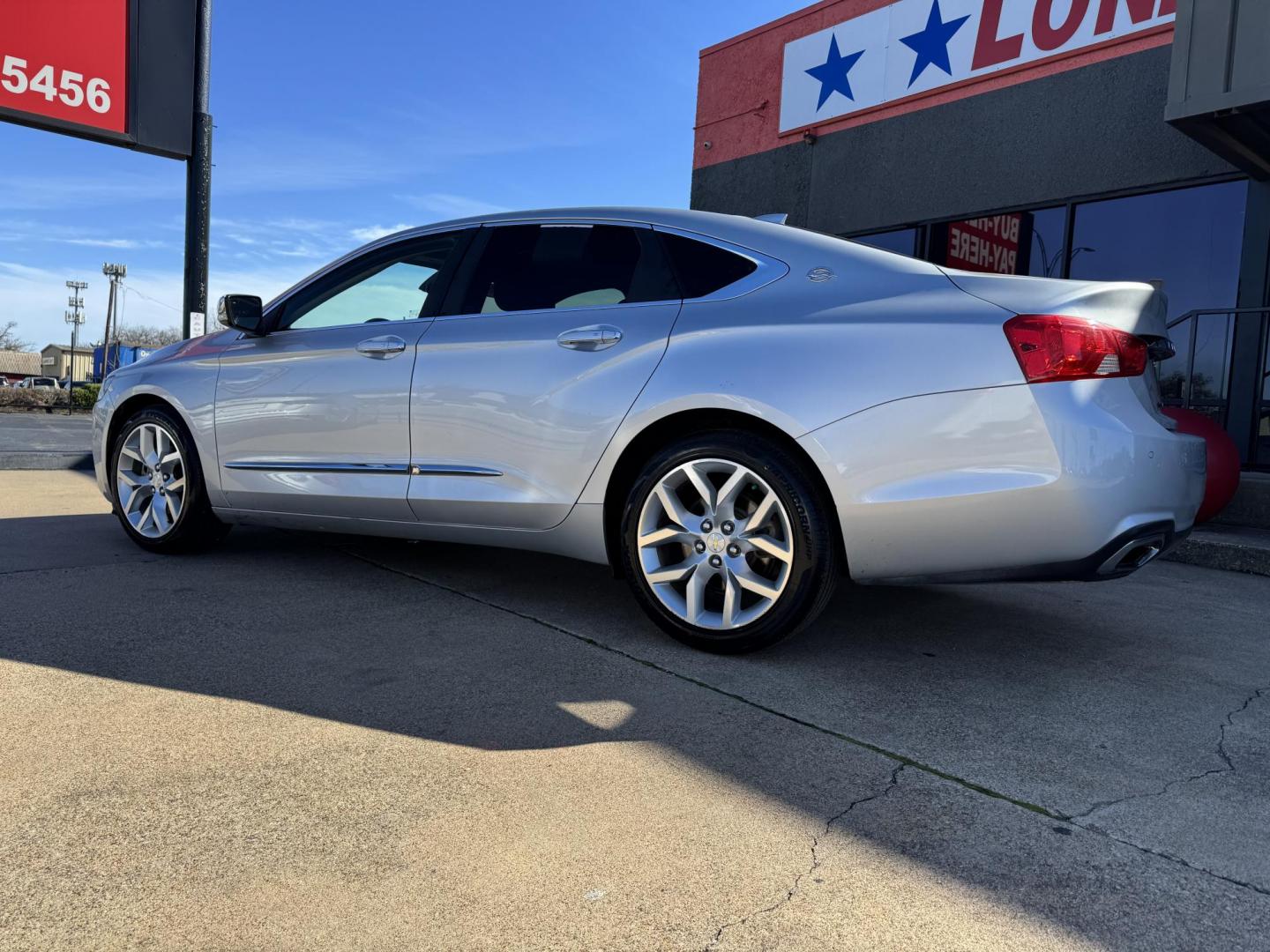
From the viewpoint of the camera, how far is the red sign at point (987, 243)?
9648 millimetres

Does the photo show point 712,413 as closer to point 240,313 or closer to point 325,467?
point 325,467

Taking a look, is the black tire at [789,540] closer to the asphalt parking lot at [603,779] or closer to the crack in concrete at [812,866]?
the asphalt parking lot at [603,779]

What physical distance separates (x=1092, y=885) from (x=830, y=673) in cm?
124

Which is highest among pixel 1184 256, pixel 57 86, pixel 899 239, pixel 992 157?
pixel 57 86

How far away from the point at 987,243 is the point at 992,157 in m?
0.87

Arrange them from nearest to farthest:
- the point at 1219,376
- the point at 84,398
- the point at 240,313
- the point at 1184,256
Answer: the point at 240,313 → the point at 1219,376 → the point at 1184,256 → the point at 84,398

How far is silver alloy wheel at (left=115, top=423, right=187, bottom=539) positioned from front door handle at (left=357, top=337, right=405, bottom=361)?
122cm

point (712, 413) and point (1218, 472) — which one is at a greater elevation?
point (712, 413)

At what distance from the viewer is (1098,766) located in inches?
89.7

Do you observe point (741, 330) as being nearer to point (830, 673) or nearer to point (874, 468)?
point (874, 468)

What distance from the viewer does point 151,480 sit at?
4562 millimetres

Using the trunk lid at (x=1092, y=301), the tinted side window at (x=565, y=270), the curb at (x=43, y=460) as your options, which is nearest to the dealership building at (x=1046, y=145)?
the trunk lid at (x=1092, y=301)

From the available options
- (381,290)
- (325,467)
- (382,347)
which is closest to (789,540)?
(382,347)

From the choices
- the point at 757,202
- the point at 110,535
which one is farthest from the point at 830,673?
the point at 757,202
